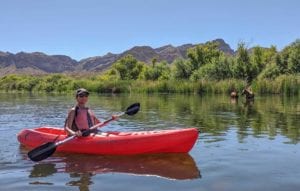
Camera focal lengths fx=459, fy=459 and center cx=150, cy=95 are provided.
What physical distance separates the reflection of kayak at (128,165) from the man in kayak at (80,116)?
2.17 feet

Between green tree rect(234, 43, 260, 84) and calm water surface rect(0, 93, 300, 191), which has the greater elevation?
green tree rect(234, 43, 260, 84)

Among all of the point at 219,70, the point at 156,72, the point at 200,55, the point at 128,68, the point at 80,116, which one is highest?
the point at 200,55

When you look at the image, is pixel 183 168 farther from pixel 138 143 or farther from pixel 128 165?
pixel 138 143

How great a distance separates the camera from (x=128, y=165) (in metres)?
8.97

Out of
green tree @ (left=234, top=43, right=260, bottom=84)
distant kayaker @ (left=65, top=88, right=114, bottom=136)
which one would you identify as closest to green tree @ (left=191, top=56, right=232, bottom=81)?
green tree @ (left=234, top=43, right=260, bottom=84)

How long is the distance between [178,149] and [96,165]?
1836mm

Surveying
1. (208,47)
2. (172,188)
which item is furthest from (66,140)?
(208,47)

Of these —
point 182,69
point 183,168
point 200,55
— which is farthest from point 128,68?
point 183,168

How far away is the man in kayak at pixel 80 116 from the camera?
1024 cm

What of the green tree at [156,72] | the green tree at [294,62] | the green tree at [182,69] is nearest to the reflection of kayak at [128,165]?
the green tree at [294,62]

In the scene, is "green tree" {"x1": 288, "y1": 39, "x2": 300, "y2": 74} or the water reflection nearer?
the water reflection

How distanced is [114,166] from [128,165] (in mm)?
275

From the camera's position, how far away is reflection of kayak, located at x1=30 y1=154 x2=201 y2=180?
327 inches

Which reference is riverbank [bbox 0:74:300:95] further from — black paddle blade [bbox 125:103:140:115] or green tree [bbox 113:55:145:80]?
black paddle blade [bbox 125:103:140:115]
